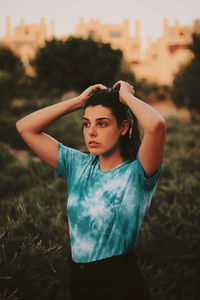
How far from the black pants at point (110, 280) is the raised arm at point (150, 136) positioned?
48 centimetres

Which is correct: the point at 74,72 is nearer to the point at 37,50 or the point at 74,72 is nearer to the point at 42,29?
the point at 37,50

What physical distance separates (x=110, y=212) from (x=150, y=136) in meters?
0.43

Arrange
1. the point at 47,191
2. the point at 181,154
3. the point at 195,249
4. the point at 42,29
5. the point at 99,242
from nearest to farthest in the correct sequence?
the point at 99,242 < the point at 195,249 < the point at 47,191 < the point at 181,154 < the point at 42,29

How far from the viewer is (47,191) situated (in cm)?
565

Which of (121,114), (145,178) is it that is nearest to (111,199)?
(145,178)

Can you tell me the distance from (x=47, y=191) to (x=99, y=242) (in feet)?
13.3

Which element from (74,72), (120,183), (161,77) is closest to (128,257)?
(120,183)

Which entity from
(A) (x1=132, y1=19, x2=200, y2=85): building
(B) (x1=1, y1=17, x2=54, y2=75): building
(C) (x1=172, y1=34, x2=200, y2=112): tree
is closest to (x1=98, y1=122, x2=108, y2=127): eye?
(C) (x1=172, y1=34, x2=200, y2=112): tree

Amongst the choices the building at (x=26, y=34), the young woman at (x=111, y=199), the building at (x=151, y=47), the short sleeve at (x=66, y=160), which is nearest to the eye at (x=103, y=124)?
the young woman at (x=111, y=199)

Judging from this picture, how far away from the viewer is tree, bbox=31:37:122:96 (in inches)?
978

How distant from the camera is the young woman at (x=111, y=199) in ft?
5.53

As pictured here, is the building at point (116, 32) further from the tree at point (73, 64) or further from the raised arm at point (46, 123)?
the raised arm at point (46, 123)

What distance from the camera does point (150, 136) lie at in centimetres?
162

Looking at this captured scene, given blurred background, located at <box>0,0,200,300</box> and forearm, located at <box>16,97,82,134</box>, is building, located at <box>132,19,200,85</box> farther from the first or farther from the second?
forearm, located at <box>16,97,82,134</box>
